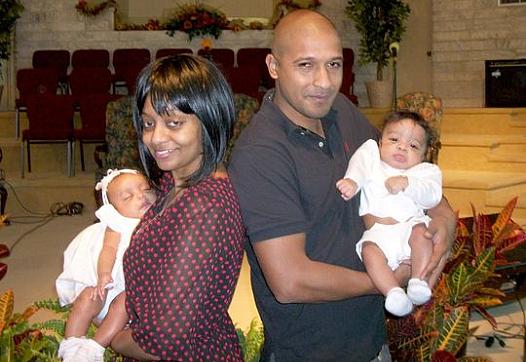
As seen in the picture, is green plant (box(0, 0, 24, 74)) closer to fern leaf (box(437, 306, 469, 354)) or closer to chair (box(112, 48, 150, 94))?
chair (box(112, 48, 150, 94))

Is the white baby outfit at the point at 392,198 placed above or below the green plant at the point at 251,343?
above

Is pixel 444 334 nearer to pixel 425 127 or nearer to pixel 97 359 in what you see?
pixel 425 127

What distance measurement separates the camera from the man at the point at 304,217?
1799 mm

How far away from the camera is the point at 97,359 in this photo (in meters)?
1.96

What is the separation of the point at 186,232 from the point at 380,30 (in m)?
11.2

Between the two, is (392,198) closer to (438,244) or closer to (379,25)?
(438,244)

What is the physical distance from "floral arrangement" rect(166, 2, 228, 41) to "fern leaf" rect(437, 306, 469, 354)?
413 inches

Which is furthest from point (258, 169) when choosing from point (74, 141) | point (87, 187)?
point (74, 141)

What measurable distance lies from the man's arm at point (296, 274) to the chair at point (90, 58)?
10929 millimetres

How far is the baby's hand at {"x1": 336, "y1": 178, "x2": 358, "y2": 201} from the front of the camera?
1938 mm

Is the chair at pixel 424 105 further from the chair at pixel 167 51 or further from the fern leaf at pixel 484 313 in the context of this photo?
the chair at pixel 167 51

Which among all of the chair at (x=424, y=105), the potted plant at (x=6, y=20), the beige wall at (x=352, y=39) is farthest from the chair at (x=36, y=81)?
the chair at (x=424, y=105)

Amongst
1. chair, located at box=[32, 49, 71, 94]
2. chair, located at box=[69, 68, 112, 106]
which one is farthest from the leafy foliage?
chair, located at box=[32, 49, 71, 94]

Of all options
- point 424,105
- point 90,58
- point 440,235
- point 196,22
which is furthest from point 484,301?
point 196,22
